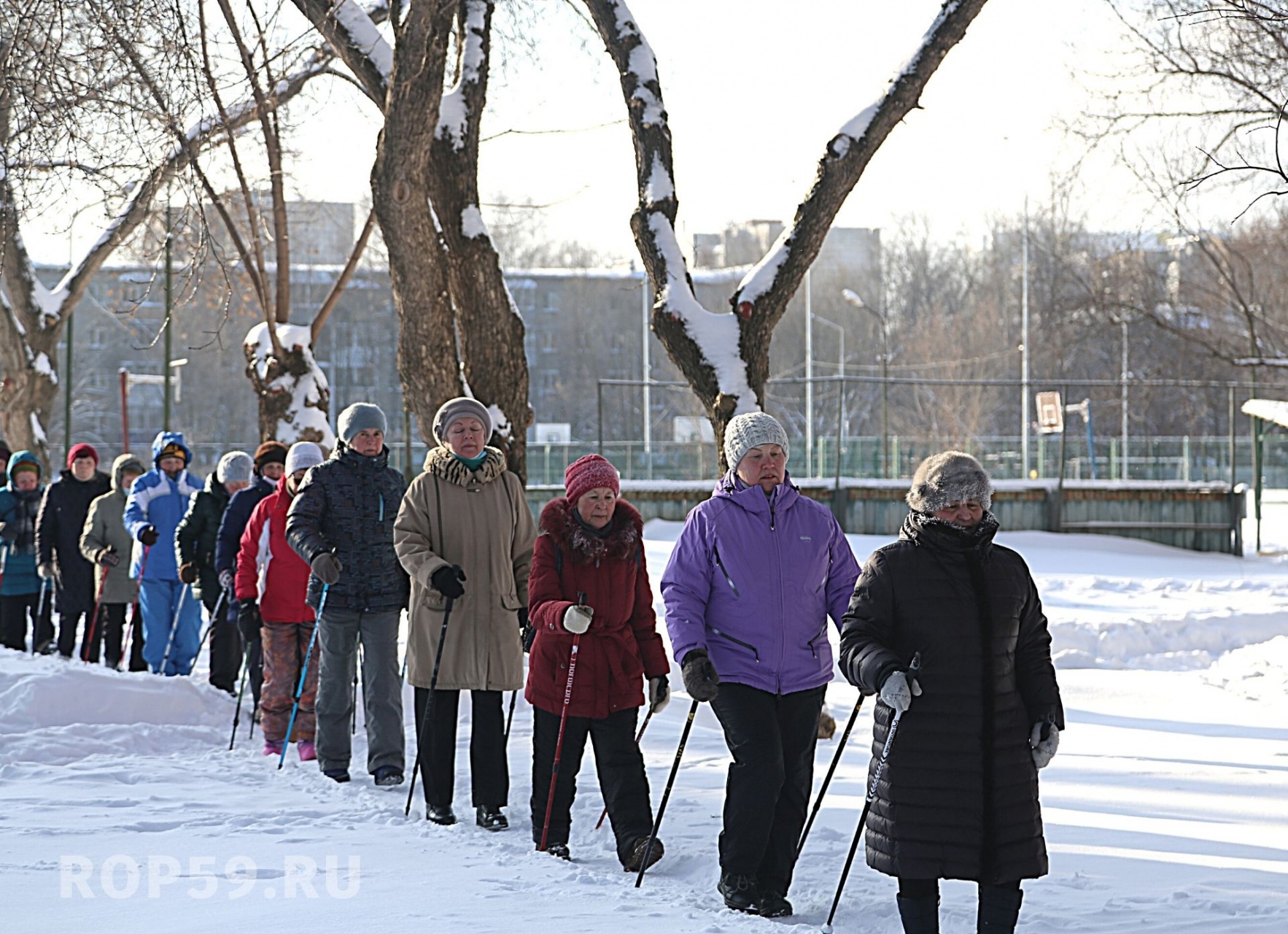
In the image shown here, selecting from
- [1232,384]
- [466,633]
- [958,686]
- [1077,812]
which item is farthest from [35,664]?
[1232,384]

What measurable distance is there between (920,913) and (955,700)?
0.62 meters

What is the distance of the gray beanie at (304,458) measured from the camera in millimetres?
8977

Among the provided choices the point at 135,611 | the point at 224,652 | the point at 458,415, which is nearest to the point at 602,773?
the point at 458,415

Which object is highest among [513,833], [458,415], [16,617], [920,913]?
[458,415]

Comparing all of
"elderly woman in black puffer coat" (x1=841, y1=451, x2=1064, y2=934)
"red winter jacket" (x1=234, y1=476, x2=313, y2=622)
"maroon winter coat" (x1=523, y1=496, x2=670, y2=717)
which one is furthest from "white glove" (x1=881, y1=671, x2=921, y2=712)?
"red winter jacket" (x1=234, y1=476, x2=313, y2=622)

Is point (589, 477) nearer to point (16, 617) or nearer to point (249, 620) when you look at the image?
point (249, 620)

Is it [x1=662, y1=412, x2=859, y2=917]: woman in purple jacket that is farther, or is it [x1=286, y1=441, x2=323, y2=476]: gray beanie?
[x1=286, y1=441, x2=323, y2=476]: gray beanie

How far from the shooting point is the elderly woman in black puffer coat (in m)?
4.64

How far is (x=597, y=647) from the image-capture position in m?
6.63

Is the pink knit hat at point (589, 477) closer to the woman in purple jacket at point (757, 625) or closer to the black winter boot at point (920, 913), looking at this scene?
the woman in purple jacket at point (757, 625)

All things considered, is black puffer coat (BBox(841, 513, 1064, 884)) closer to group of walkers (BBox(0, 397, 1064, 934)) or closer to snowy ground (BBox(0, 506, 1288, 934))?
group of walkers (BBox(0, 397, 1064, 934))

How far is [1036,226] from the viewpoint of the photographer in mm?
75438

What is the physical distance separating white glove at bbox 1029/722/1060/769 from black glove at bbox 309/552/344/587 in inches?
163

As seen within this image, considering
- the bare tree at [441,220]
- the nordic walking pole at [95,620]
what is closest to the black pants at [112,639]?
the nordic walking pole at [95,620]
